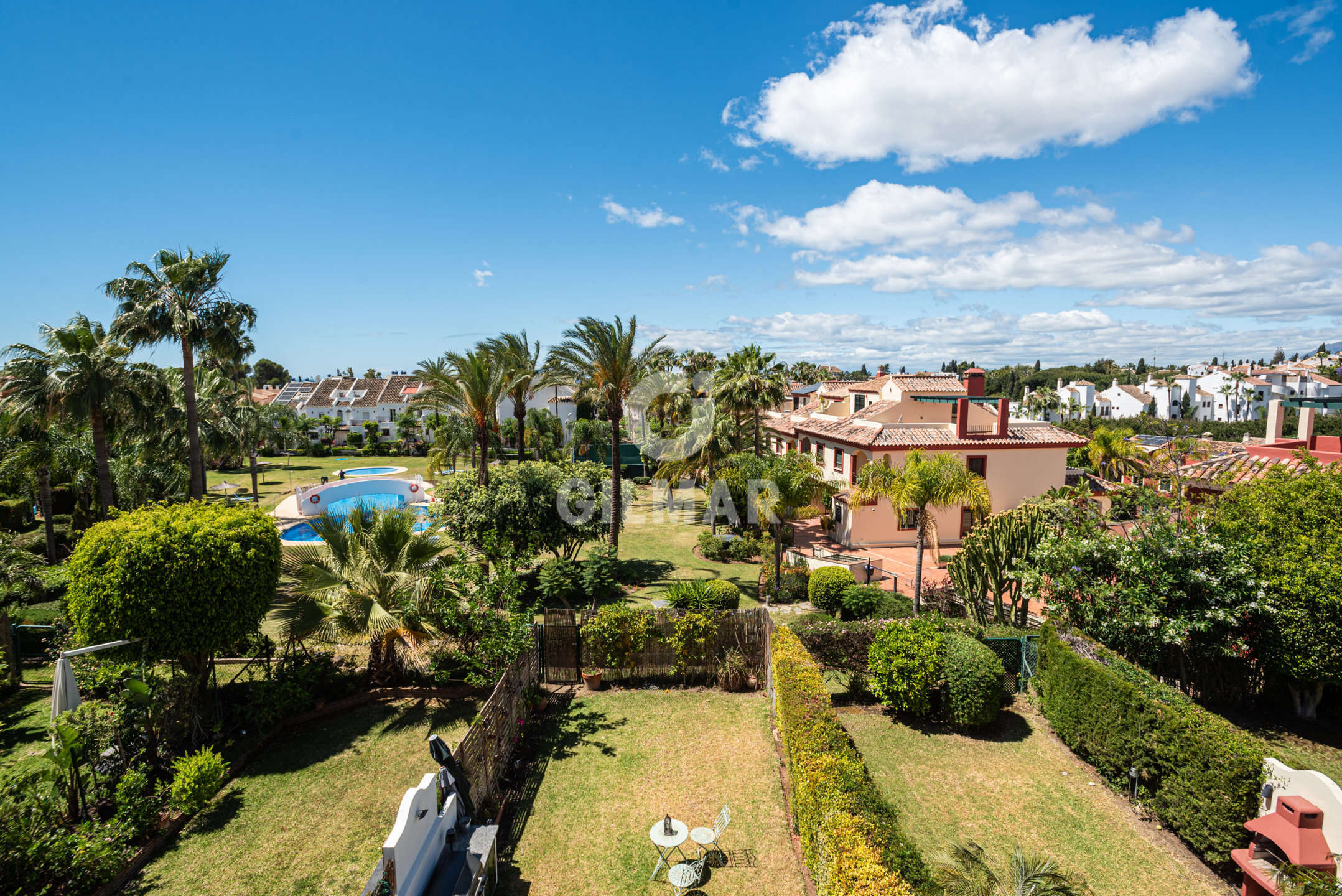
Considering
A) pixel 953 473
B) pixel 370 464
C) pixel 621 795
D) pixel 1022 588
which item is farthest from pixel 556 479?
pixel 370 464

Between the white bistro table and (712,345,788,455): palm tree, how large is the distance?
2245 cm

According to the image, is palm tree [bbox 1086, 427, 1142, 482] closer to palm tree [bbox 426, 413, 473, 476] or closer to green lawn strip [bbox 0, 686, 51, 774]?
palm tree [bbox 426, 413, 473, 476]

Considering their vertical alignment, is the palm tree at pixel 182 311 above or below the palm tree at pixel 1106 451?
above

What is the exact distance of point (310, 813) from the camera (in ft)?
31.0

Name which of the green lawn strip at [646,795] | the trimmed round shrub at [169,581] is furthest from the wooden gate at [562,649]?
the trimmed round shrub at [169,581]

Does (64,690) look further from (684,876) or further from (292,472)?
(292,472)

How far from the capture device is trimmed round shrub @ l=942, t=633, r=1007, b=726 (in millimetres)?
11859

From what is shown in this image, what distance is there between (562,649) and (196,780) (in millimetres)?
7036

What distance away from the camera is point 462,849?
7852 millimetres

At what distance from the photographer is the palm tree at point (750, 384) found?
104ft

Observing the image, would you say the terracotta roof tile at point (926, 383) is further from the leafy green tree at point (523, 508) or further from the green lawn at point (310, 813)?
the green lawn at point (310, 813)

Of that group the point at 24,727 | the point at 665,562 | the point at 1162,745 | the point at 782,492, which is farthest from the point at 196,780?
the point at 665,562

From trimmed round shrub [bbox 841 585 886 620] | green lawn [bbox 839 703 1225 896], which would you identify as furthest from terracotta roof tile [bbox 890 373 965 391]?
green lawn [bbox 839 703 1225 896]

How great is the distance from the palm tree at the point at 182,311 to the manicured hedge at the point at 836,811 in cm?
2276
